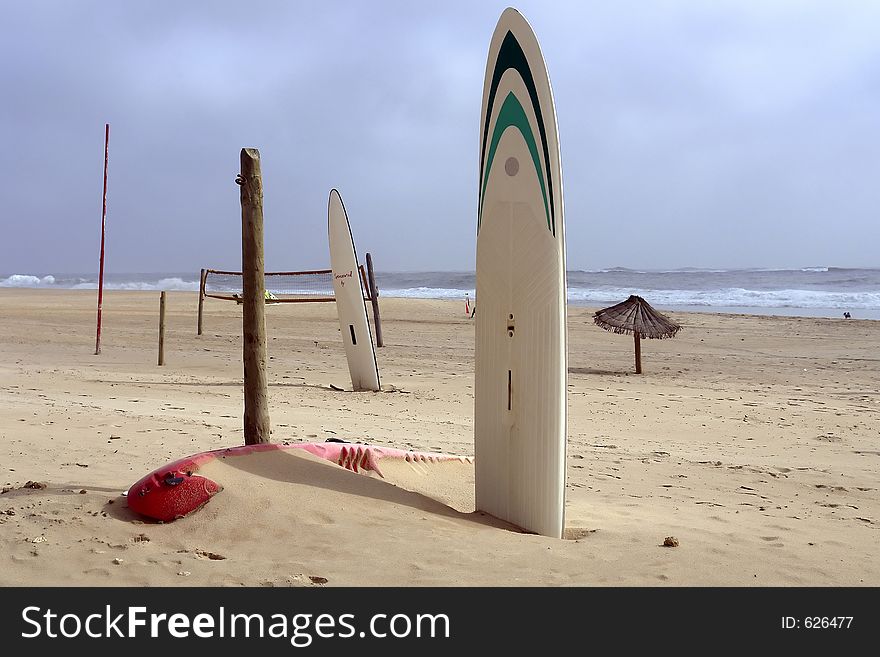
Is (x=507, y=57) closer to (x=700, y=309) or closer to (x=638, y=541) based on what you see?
(x=638, y=541)

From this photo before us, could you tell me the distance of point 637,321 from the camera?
494 inches

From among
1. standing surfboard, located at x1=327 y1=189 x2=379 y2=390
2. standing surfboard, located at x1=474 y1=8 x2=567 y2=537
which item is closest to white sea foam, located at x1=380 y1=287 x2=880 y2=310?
standing surfboard, located at x1=327 y1=189 x2=379 y2=390

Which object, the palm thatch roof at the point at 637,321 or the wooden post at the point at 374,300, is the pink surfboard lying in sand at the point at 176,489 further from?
the wooden post at the point at 374,300

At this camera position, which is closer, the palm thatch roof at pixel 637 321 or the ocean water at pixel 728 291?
the palm thatch roof at pixel 637 321

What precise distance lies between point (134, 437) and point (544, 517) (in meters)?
3.68

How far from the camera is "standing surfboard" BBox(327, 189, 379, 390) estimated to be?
10.8 meters

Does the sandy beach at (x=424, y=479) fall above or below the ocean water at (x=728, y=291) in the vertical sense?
below

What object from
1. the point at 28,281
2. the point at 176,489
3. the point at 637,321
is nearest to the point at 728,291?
the point at 637,321

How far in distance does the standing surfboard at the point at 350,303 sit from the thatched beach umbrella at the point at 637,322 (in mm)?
3761

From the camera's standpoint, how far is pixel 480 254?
4770mm

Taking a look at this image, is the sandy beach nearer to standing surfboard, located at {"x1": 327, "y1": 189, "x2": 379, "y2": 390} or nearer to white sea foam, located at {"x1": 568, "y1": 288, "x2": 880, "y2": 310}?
standing surfboard, located at {"x1": 327, "y1": 189, "x2": 379, "y2": 390}

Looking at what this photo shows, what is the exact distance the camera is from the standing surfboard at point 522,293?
447 centimetres

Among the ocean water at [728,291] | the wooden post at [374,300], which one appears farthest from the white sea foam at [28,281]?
the wooden post at [374,300]
